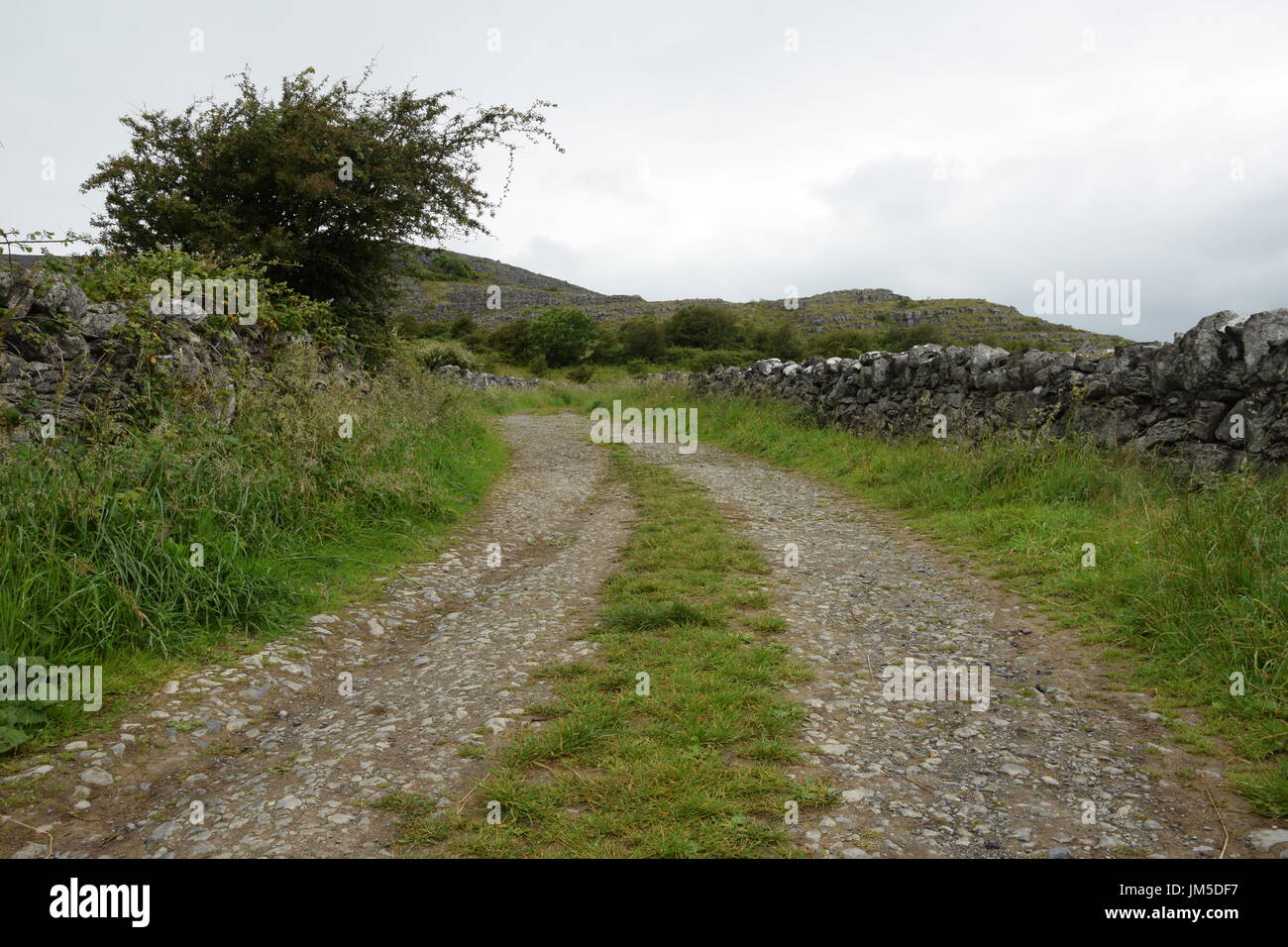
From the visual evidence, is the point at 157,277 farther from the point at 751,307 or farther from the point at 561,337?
the point at 751,307

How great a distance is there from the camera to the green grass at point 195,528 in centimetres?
434

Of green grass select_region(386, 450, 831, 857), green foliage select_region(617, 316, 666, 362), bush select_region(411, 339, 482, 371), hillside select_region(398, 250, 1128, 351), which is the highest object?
hillside select_region(398, 250, 1128, 351)

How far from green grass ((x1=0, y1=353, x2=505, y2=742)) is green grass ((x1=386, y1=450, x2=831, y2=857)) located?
2.38m

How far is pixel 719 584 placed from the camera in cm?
619

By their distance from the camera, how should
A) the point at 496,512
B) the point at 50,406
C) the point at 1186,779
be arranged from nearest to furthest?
the point at 1186,779 → the point at 50,406 → the point at 496,512

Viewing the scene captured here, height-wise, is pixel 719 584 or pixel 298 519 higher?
pixel 298 519

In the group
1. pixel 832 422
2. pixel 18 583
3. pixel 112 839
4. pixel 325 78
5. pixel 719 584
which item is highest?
pixel 325 78

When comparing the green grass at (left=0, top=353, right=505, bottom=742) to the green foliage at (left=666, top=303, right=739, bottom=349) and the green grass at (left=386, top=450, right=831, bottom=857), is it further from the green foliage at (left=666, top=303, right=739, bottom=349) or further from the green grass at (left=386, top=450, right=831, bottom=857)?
the green foliage at (left=666, top=303, right=739, bottom=349)

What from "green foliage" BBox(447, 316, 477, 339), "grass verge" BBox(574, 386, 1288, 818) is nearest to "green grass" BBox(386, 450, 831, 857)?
"grass verge" BBox(574, 386, 1288, 818)

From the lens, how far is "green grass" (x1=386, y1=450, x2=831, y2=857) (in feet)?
9.45

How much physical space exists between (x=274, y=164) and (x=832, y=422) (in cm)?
1114

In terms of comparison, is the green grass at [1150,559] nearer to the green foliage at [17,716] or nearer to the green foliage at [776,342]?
the green foliage at [17,716]

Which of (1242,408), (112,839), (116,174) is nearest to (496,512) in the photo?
(112,839)
